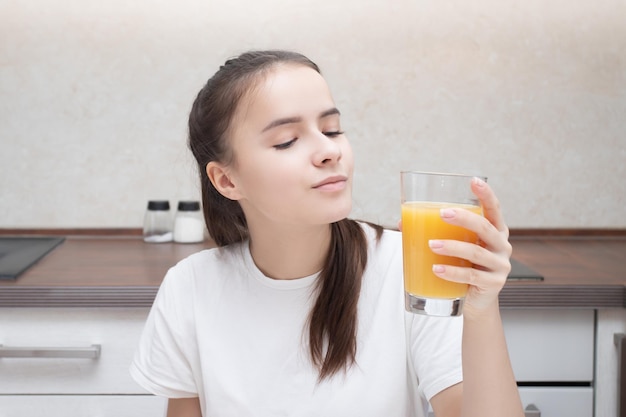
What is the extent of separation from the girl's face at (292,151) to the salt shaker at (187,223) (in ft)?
3.17

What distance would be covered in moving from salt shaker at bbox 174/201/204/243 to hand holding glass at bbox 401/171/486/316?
4.17 ft

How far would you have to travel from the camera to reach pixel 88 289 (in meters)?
1.62

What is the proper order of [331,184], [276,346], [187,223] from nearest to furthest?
[331,184], [276,346], [187,223]

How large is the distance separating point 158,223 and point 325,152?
1.19 m

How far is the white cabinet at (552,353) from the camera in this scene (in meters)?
1.67

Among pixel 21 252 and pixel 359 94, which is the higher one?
pixel 359 94

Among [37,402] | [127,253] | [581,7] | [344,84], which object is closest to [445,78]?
[344,84]

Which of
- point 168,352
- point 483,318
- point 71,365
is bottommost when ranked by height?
point 71,365

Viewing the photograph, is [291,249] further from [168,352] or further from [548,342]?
[548,342]

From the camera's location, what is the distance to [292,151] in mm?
1078

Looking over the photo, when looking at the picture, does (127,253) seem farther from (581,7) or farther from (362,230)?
(581,7)

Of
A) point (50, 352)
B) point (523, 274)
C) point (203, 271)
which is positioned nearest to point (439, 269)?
point (203, 271)

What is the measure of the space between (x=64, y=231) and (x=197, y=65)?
2.07 ft

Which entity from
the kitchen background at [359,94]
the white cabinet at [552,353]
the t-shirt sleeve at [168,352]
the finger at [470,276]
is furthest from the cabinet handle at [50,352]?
the finger at [470,276]
